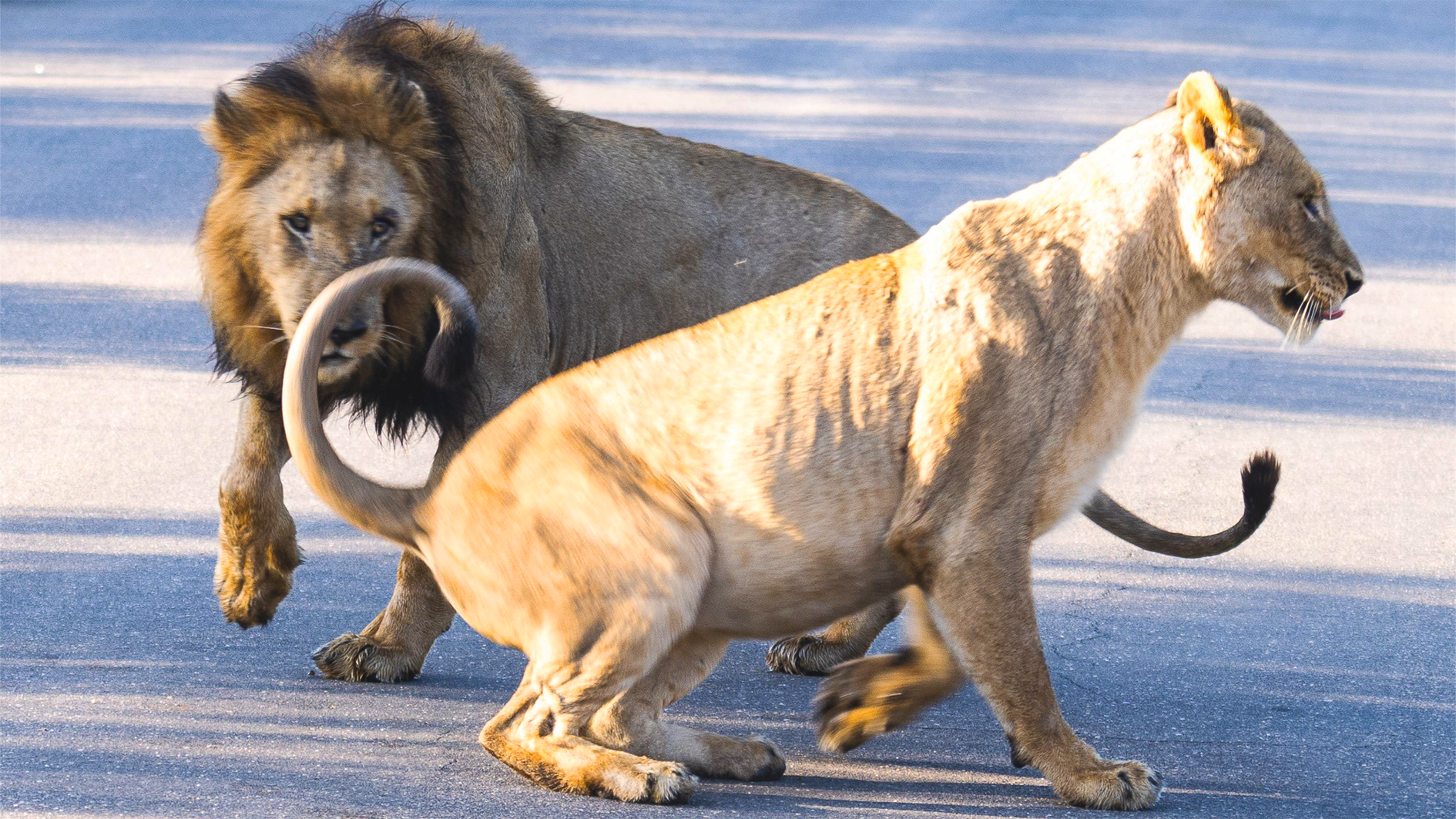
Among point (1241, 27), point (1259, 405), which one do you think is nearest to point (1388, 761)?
point (1259, 405)

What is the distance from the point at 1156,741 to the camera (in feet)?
16.1

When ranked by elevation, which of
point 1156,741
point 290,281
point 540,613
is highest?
point 290,281

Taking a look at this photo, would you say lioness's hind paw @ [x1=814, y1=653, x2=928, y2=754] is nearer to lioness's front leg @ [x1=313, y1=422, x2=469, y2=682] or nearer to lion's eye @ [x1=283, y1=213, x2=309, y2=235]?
lioness's front leg @ [x1=313, y1=422, x2=469, y2=682]

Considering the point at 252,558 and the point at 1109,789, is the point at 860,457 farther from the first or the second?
the point at 252,558

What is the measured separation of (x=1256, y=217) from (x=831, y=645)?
1.82m

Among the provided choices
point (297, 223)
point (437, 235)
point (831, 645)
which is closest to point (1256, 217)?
point (831, 645)

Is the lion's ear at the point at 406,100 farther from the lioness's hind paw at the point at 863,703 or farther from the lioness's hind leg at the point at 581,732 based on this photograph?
the lioness's hind paw at the point at 863,703

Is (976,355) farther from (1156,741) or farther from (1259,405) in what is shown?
(1259,405)

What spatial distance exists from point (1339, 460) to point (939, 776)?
349 centimetres

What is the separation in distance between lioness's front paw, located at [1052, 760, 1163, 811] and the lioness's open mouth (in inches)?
46.1

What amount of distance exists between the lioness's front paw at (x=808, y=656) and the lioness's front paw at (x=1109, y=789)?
1.18 meters

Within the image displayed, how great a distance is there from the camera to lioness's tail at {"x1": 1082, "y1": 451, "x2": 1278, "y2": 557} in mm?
4754

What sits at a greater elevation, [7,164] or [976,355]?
[976,355]

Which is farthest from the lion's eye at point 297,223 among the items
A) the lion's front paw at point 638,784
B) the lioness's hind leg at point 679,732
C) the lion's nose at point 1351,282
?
the lion's nose at point 1351,282
